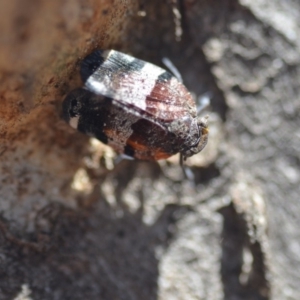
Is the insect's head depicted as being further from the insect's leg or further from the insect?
the insect's leg

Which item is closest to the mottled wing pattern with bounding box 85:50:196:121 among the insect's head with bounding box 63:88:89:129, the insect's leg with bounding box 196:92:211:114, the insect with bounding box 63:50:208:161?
the insect with bounding box 63:50:208:161

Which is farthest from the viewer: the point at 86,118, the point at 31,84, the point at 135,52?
the point at 135,52

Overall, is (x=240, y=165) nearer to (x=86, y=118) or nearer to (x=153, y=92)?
(x=153, y=92)

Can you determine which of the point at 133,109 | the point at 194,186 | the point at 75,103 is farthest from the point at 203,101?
the point at 75,103

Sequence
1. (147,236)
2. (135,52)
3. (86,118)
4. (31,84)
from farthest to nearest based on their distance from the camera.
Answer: (147,236) → (135,52) → (86,118) → (31,84)

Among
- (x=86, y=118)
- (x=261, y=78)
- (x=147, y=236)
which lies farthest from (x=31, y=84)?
(x=261, y=78)

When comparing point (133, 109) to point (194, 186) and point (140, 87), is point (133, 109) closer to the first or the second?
point (140, 87)

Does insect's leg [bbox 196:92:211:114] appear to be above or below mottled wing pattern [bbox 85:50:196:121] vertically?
below
